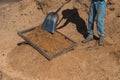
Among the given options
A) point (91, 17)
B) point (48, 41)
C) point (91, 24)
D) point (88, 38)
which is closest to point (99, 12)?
point (91, 17)

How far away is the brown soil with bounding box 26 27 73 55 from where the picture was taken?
6.23 meters

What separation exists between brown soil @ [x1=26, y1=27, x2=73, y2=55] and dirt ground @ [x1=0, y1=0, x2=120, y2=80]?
194 millimetres

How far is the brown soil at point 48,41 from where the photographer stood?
6230 mm

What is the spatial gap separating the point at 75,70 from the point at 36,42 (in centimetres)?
124

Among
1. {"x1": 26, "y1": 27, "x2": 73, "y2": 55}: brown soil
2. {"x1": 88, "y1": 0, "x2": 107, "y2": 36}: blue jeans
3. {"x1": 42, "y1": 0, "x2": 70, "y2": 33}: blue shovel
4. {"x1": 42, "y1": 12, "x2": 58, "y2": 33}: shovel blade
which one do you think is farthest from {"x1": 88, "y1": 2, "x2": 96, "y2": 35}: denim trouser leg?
{"x1": 42, "y1": 12, "x2": 58, "y2": 33}: shovel blade

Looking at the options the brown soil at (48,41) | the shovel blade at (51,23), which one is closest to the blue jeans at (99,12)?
the brown soil at (48,41)

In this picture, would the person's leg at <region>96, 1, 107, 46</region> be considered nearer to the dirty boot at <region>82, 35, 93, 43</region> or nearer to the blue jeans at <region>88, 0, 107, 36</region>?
the blue jeans at <region>88, 0, 107, 36</region>

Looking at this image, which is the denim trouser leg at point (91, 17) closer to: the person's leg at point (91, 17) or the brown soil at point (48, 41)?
the person's leg at point (91, 17)

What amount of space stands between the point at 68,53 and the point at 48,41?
1.88 ft

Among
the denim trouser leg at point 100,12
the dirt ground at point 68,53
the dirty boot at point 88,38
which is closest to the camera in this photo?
the dirt ground at point 68,53

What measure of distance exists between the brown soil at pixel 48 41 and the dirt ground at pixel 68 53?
194 millimetres

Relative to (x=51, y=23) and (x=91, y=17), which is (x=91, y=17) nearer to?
(x=91, y=17)

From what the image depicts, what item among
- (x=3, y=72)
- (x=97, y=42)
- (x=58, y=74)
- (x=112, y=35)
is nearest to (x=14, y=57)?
(x=3, y=72)

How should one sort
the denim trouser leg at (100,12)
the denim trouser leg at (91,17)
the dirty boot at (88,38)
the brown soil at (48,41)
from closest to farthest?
the brown soil at (48,41)
the denim trouser leg at (100,12)
the denim trouser leg at (91,17)
the dirty boot at (88,38)
